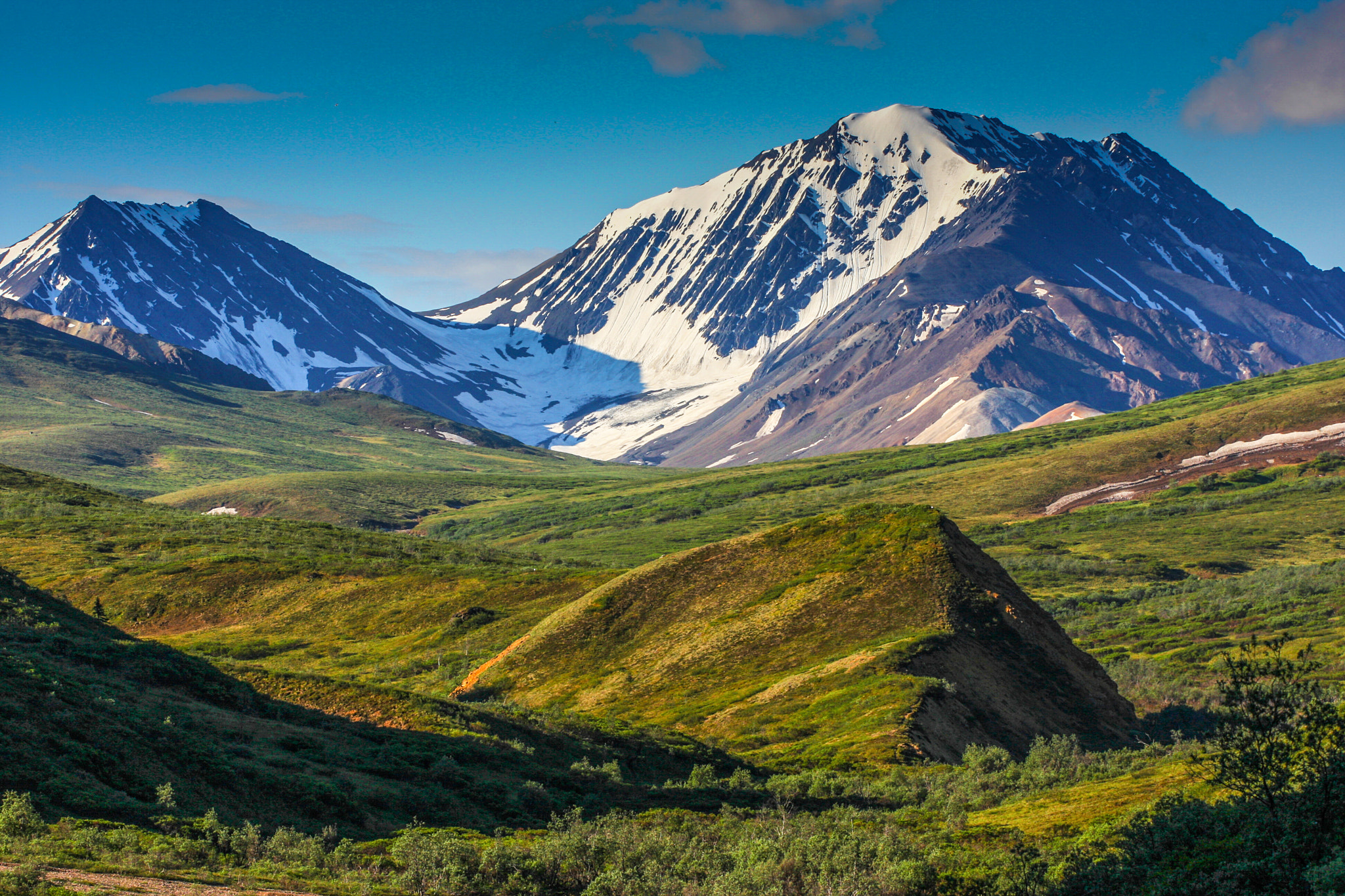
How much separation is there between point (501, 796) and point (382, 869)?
7.56 metres

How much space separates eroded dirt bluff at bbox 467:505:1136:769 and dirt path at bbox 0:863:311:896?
2297 centimetres

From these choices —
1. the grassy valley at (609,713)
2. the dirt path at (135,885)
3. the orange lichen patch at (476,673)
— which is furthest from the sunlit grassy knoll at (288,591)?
the dirt path at (135,885)

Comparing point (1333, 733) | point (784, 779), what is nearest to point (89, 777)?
point (784, 779)

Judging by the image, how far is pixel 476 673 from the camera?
57.9 m

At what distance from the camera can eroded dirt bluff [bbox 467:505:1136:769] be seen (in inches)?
1668

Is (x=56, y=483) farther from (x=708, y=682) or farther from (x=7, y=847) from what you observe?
(x=7, y=847)

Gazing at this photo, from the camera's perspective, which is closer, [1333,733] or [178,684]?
[1333,733]

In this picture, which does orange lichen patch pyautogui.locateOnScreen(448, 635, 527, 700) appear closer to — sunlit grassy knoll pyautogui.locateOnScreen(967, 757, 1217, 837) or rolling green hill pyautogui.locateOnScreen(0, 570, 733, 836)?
rolling green hill pyautogui.locateOnScreen(0, 570, 733, 836)

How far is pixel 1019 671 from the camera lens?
46875 mm

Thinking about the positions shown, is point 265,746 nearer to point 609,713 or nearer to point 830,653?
point 609,713

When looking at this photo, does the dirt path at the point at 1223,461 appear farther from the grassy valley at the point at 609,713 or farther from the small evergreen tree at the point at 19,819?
the small evergreen tree at the point at 19,819

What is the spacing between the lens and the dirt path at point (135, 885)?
18.4m

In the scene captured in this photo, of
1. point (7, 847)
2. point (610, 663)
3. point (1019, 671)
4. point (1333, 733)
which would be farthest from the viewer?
point (610, 663)

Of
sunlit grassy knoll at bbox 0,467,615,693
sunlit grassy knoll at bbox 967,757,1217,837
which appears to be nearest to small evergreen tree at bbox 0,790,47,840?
sunlit grassy knoll at bbox 967,757,1217,837
